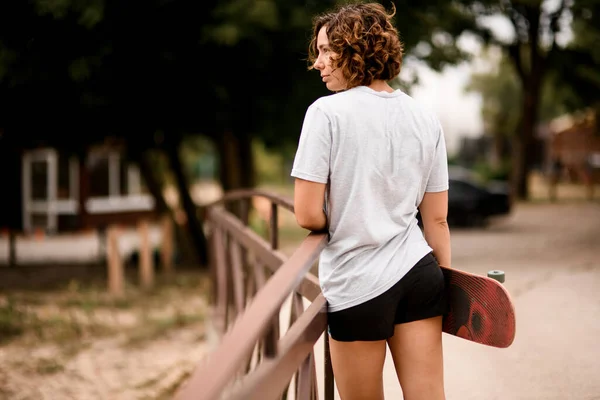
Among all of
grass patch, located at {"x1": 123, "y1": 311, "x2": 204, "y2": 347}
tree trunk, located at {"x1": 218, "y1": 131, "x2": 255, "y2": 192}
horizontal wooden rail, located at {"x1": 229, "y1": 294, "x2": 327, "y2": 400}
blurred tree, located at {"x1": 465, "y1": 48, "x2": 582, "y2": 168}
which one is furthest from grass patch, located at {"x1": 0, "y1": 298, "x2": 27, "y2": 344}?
blurred tree, located at {"x1": 465, "y1": 48, "x2": 582, "y2": 168}

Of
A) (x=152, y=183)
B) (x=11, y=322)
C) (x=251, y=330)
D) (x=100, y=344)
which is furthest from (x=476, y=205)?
(x=251, y=330)

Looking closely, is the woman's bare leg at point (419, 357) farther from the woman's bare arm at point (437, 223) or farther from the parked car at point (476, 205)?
the parked car at point (476, 205)

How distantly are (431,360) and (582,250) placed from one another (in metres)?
8.20

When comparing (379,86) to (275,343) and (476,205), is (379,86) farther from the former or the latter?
(476,205)

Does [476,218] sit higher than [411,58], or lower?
lower

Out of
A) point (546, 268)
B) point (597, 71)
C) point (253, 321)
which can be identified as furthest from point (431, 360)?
point (597, 71)

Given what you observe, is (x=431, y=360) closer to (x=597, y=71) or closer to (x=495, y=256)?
(x=495, y=256)

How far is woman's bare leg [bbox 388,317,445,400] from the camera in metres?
2.06

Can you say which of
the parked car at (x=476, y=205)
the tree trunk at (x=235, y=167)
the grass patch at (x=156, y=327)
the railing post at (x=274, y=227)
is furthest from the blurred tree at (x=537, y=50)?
the railing post at (x=274, y=227)

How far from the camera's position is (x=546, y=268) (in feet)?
24.4

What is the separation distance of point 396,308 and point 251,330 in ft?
1.88

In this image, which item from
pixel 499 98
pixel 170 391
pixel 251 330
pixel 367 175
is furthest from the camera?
pixel 499 98

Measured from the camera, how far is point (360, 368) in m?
2.06

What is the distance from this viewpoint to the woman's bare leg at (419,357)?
2.06m
